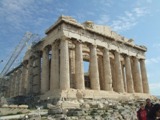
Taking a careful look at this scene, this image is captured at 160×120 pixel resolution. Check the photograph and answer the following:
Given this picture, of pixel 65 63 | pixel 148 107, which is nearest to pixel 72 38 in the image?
pixel 65 63

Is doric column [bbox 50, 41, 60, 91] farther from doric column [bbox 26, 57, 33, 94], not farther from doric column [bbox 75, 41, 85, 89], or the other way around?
doric column [bbox 26, 57, 33, 94]

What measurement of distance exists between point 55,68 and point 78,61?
3531 millimetres

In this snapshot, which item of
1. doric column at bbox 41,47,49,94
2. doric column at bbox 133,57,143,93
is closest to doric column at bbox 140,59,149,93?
doric column at bbox 133,57,143,93

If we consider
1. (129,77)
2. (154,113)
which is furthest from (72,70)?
(154,113)

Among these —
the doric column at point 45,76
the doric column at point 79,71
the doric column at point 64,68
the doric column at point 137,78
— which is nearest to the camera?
the doric column at point 64,68

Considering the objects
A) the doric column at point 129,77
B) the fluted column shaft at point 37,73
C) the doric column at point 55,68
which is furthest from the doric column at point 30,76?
the doric column at point 129,77

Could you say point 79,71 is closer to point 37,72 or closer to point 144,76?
point 37,72

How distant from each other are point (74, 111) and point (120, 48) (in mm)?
24897

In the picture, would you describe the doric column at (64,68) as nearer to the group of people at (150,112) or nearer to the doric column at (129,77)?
the doric column at (129,77)

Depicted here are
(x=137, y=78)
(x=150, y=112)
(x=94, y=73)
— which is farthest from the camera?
(x=137, y=78)

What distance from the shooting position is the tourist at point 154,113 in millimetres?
9029

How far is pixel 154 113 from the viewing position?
950 centimetres

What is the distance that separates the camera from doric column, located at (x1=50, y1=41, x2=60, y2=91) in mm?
32656

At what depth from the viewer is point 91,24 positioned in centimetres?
3778
